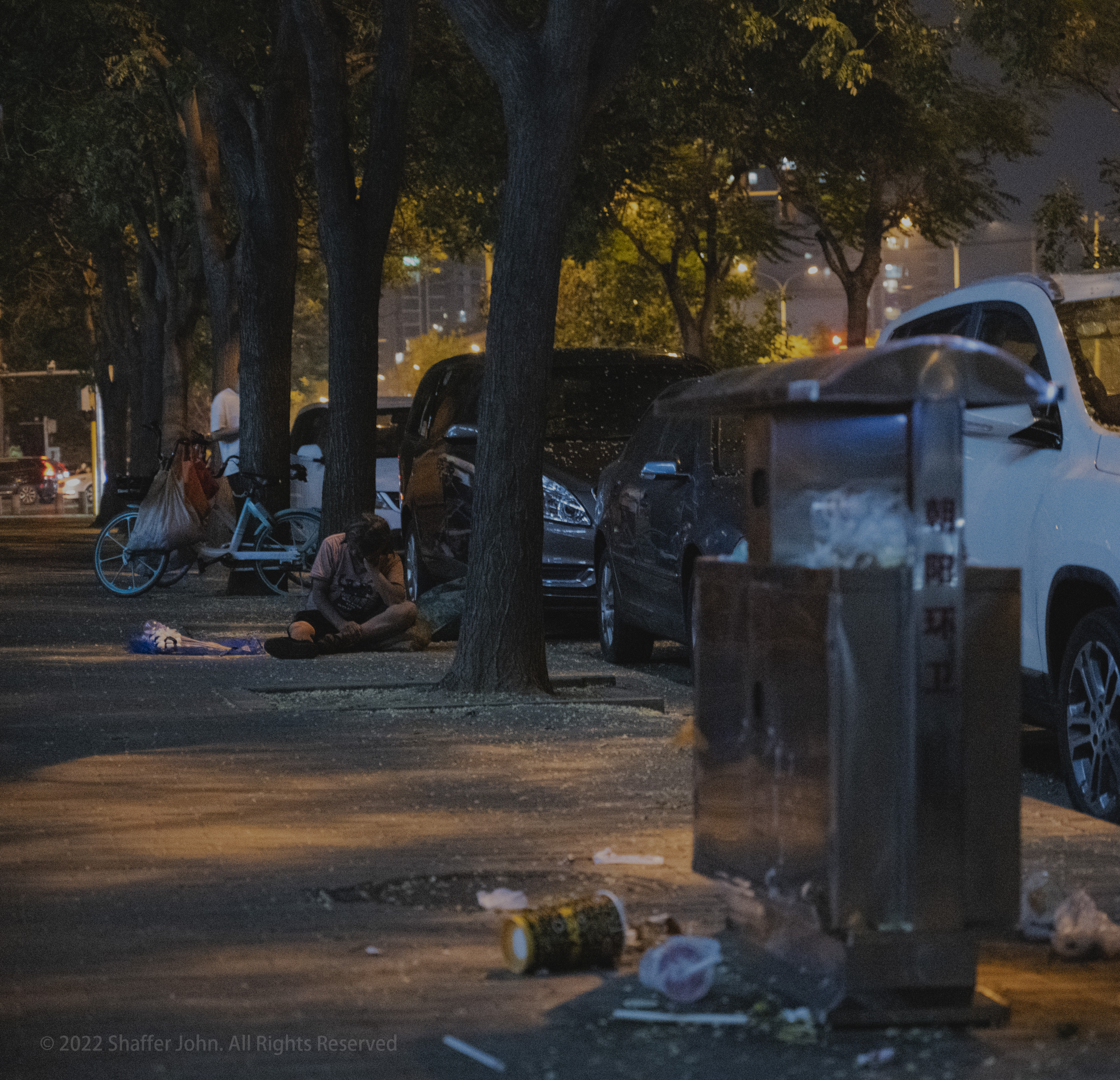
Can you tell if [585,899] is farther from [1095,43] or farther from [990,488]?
[1095,43]

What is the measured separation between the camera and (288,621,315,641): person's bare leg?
12.9 meters

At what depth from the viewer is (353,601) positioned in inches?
512

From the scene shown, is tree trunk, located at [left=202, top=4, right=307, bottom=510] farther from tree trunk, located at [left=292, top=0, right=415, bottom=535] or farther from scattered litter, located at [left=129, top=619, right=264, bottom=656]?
scattered litter, located at [left=129, top=619, right=264, bottom=656]

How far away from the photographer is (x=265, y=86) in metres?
19.9

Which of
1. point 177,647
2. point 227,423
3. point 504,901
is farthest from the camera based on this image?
point 227,423

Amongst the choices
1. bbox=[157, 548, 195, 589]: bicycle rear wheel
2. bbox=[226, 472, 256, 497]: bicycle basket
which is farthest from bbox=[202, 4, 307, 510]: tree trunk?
bbox=[157, 548, 195, 589]: bicycle rear wheel

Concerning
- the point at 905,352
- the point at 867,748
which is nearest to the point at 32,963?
the point at 867,748

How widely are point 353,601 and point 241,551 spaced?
6.54 metres

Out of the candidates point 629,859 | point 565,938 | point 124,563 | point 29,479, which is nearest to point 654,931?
point 565,938

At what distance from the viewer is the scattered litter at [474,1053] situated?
4289 mm

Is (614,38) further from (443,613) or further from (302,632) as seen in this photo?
(443,613)

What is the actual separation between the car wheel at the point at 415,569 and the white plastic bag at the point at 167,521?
2.92m

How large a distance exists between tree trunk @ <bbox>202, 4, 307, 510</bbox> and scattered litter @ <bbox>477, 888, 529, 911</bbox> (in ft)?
47.4

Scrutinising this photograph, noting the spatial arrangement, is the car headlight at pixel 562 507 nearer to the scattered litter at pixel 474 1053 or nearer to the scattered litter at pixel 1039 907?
the scattered litter at pixel 1039 907
